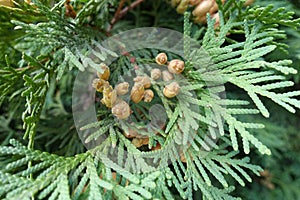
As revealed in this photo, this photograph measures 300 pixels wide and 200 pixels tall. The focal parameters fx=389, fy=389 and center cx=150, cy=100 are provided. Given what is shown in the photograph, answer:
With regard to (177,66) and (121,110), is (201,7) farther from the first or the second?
(121,110)

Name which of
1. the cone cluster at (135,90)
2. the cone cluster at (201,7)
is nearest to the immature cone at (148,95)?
the cone cluster at (135,90)

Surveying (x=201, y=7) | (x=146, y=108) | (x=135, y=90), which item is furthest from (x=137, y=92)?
(x=201, y=7)

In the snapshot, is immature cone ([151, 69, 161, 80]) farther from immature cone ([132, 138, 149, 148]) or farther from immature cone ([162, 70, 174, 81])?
immature cone ([132, 138, 149, 148])

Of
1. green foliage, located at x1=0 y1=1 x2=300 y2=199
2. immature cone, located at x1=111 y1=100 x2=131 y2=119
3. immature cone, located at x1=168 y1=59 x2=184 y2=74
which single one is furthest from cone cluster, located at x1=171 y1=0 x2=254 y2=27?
immature cone, located at x1=111 y1=100 x2=131 y2=119

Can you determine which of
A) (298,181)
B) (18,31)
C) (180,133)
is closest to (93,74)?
(18,31)

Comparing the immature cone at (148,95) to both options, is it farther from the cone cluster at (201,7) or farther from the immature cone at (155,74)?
the cone cluster at (201,7)
